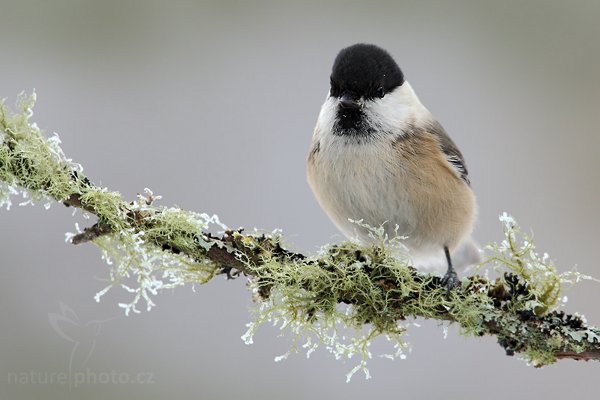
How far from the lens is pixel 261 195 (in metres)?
3.47

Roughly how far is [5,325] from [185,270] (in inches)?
79.5

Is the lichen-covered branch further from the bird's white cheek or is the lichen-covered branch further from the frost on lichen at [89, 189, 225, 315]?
the bird's white cheek

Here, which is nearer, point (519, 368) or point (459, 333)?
point (459, 333)

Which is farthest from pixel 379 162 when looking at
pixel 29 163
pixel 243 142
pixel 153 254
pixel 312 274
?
pixel 243 142

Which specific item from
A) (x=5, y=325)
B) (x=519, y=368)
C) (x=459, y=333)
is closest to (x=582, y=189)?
(x=519, y=368)

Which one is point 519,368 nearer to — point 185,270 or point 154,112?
point 185,270

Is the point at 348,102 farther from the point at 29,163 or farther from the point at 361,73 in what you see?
the point at 29,163

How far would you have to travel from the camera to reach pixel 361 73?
2.13 m

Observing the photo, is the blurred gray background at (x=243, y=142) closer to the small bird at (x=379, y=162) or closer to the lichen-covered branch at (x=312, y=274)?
the small bird at (x=379, y=162)

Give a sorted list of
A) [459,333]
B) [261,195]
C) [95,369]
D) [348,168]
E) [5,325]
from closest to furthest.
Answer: [459,333] → [348,168] → [95,369] → [5,325] → [261,195]

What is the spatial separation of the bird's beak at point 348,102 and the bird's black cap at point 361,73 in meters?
0.01

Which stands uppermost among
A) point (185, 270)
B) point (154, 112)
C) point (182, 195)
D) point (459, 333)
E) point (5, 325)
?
point (154, 112)

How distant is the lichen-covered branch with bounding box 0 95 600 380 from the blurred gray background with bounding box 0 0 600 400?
1361mm

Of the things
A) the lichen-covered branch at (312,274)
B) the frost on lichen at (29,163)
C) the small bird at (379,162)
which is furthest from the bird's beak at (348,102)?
the frost on lichen at (29,163)
